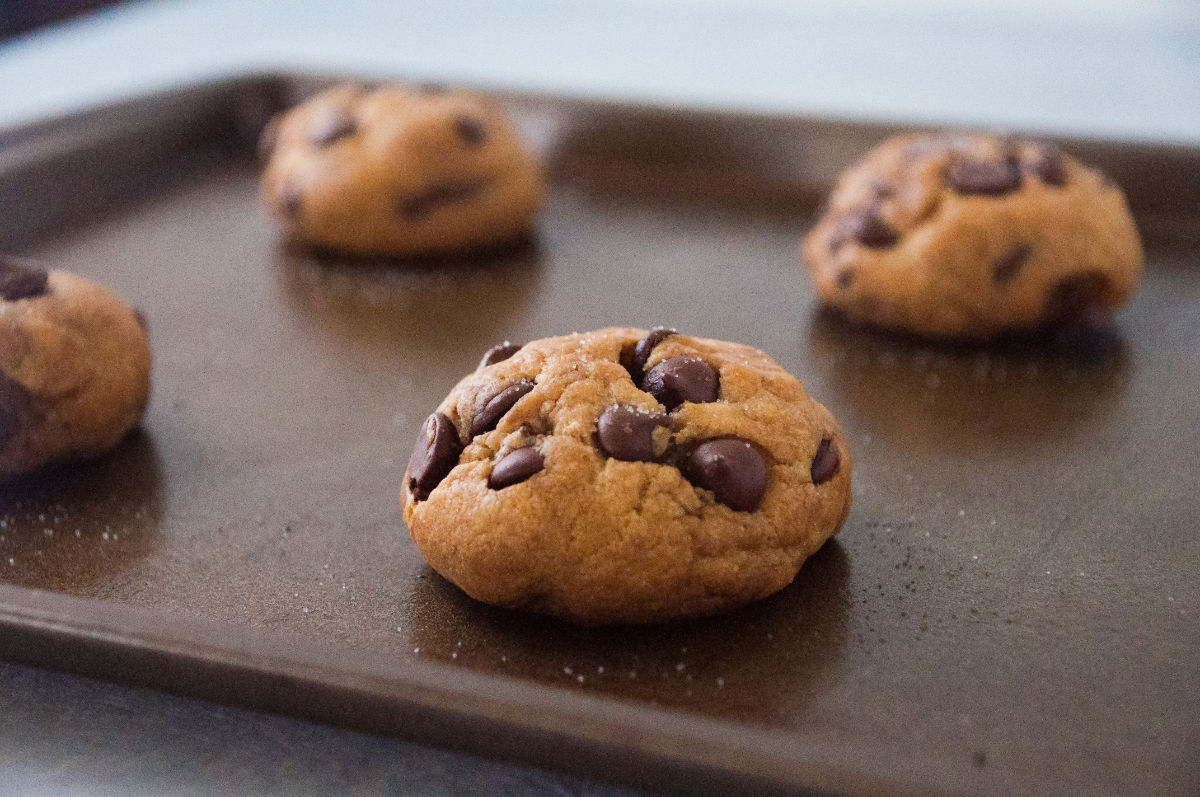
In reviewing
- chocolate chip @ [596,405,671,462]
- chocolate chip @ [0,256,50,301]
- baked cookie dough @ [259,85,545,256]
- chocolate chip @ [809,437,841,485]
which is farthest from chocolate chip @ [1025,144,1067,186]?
chocolate chip @ [0,256,50,301]

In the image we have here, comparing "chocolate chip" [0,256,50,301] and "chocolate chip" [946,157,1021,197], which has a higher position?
"chocolate chip" [0,256,50,301]

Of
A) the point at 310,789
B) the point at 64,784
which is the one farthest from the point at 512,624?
the point at 64,784

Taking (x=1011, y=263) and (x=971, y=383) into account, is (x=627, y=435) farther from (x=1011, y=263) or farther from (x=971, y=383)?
(x=1011, y=263)

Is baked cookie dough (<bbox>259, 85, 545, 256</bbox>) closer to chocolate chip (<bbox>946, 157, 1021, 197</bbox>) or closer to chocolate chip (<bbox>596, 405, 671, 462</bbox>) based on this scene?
chocolate chip (<bbox>946, 157, 1021, 197</bbox>)

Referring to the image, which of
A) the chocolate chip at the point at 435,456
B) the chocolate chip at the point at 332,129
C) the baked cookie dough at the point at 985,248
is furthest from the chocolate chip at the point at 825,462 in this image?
the chocolate chip at the point at 332,129

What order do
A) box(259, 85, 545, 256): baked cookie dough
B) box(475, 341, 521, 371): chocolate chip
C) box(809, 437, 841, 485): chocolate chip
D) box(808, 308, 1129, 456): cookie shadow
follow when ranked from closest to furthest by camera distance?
box(809, 437, 841, 485): chocolate chip → box(475, 341, 521, 371): chocolate chip → box(808, 308, 1129, 456): cookie shadow → box(259, 85, 545, 256): baked cookie dough

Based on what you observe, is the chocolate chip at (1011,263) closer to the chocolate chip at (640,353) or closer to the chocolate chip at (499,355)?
A: the chocolate chip at (640,353)
